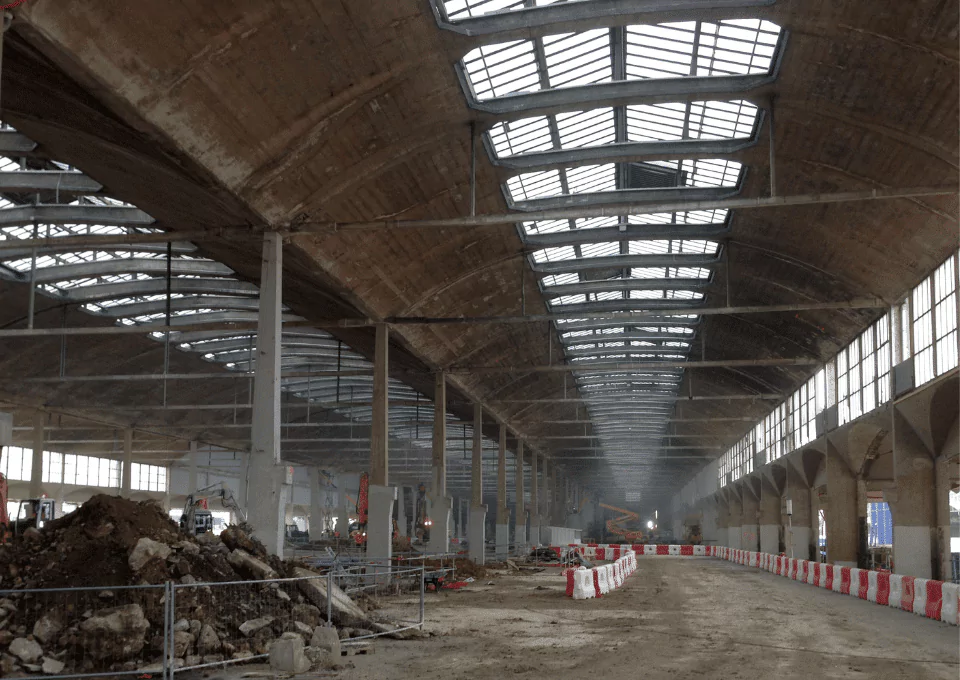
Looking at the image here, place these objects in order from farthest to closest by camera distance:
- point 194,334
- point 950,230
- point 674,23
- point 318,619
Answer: point 194,334 < point 950,230 < point 674,23 < point 318,619

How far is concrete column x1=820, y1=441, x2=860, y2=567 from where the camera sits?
40.3 m

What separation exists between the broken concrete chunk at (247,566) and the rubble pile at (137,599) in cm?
2

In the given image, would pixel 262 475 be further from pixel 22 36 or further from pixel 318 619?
pixel 22 36

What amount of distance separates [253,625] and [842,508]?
30.9 meters

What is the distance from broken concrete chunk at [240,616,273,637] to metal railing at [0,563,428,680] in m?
0.02

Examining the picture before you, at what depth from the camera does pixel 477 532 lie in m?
48.9

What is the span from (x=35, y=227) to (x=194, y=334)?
14377 millimetres

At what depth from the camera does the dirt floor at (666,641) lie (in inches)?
576

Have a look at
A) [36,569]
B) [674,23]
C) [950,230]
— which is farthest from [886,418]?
[36,569]

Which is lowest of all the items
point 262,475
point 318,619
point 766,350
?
point 318,619

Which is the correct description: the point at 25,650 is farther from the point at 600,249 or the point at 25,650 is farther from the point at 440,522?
the point at 600,249

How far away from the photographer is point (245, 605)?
16391 mm

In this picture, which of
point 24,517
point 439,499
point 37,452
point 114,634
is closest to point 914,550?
point 439,499

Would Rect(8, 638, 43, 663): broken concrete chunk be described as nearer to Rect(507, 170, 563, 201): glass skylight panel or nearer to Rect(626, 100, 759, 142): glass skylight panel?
Rect(626, 100, 759, 142): glass skylight panel
